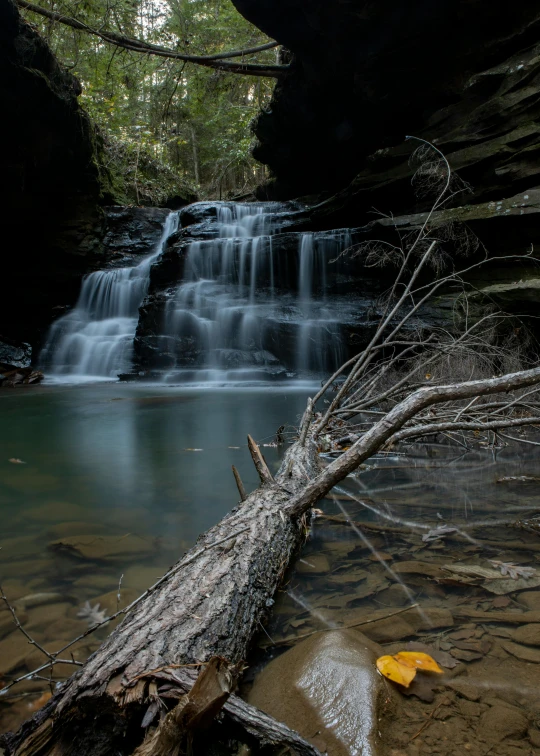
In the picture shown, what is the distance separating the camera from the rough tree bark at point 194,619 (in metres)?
1.08

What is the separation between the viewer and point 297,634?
5.88 feet

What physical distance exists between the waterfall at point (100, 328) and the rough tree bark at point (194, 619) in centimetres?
1294

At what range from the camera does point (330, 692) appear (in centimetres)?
143

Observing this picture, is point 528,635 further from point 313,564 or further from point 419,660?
point 313,564

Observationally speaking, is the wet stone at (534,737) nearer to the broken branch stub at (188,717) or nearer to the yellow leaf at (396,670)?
the yellow leaf at (396,670)

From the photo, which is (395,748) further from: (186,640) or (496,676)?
(186,640)

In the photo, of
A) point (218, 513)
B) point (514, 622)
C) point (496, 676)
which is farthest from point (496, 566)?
point (218, 513)

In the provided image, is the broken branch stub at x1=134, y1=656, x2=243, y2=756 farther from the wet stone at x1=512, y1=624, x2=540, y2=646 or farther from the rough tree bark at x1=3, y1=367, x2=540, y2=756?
the wet stone at x1=512, y1=624, x2=540, y2=646

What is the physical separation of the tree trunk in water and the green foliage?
1341 centimetres

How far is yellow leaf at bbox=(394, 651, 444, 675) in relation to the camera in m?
1.54

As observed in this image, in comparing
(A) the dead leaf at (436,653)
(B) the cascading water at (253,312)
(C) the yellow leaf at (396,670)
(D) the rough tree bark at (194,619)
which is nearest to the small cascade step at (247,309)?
(B) the cascading water at (253,312)

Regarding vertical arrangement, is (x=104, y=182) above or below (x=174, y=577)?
above

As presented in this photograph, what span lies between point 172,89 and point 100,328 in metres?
10.1

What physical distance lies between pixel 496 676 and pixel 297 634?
699 millimetres
